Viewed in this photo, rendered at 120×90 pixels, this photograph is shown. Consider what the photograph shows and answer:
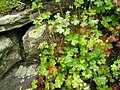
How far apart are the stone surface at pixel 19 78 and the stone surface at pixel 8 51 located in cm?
9

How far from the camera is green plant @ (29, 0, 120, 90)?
3213mm

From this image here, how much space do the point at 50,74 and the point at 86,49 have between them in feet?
1.79

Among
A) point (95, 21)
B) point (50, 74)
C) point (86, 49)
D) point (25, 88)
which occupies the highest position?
point (95, 21)

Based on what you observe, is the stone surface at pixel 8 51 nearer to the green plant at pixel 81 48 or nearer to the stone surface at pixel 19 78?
the stone surface at pixel 19 78

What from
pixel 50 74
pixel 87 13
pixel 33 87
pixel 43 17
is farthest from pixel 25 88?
pixel 87 13

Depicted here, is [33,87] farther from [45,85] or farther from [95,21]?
[95,21]

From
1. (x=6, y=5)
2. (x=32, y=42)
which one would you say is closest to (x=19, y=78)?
(x=32, y=42)

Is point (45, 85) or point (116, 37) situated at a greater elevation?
point (116, 37)

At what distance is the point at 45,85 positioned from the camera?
3.46 metres

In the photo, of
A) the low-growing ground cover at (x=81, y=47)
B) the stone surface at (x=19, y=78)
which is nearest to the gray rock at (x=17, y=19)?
the low-growing ground cover at (x=81, y=47)

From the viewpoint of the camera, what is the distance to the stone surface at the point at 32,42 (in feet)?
11.6

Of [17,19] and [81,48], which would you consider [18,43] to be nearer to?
[17,19]

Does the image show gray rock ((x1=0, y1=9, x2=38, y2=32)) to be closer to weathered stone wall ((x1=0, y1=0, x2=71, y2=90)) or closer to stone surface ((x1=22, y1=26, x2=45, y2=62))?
weathered stone wall ((x1=0, y1=0, x2=71, y2=90))

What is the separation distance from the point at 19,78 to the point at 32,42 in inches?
21.4
